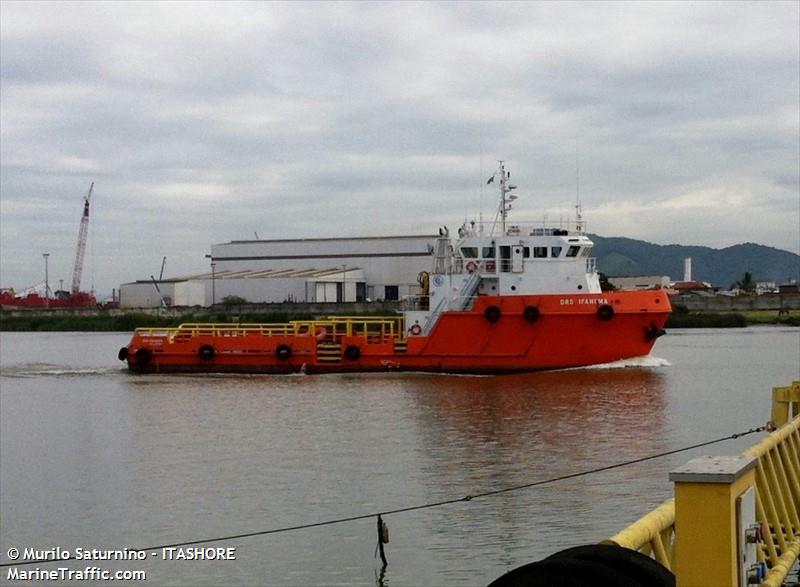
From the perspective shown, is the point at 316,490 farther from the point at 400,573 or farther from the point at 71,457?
the point at 71,457

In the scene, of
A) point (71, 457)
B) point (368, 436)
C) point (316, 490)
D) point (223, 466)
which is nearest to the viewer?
point (316, 490)

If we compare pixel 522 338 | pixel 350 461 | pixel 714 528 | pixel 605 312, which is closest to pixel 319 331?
pixel 522 338

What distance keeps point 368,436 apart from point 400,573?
9.08 metres

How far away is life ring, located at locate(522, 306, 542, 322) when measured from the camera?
91.5ft

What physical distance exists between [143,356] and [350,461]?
1912cm

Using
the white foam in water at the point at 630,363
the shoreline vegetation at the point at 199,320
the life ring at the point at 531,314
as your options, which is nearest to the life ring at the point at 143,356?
the life ring at the point at 531,314

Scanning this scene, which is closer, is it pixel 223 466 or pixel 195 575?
pixel 195 575

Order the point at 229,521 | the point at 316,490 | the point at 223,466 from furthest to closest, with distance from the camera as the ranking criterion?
the point at 223,466, the point at 316,490, the point at 229,521

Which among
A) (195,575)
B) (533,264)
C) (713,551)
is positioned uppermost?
(533,264)

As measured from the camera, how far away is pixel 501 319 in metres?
28.3

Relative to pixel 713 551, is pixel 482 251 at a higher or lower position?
higher

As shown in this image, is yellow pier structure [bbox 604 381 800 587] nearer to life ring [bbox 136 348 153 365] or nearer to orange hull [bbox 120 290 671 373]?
orange hull [bbox 120 290 671 373]

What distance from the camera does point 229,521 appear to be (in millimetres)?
12172

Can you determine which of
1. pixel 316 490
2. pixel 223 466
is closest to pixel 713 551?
pixel 316 490
